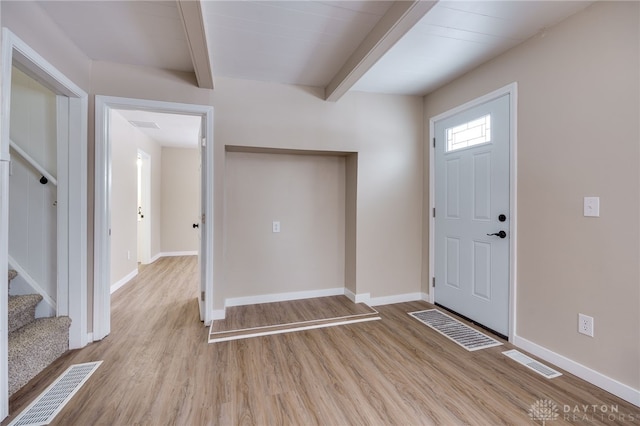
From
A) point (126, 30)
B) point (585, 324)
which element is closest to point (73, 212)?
point (126, 30)

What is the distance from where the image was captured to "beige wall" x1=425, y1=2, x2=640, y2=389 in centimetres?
163

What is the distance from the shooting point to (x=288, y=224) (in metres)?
3.28

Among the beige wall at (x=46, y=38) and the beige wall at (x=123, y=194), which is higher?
the beige wall at (x=46, y=38)

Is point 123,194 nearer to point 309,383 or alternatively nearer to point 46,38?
point 46,38

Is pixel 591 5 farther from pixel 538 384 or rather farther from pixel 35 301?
pixel 35 301

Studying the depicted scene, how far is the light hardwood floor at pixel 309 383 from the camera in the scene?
153cm

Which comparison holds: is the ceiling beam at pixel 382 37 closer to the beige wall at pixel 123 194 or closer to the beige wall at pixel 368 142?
the beige wall at pixel 368 142

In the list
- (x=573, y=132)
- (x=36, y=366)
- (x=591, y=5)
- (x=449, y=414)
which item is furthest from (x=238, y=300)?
(x=591, y=5)

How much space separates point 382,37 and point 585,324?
2333 millimetres

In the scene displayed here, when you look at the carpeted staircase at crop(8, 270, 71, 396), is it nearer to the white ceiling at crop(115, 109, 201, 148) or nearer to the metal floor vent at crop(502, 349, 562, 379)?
the white ceiling at crop(115, 109, 201, 148)

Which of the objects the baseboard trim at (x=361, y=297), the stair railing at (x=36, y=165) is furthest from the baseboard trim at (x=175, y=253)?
the baseboard trim at (x=361, y=297)

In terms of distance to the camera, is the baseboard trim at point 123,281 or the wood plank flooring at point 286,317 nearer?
the wood plank flooring at point 286,317

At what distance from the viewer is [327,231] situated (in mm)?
3402

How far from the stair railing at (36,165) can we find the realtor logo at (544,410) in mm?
3563
